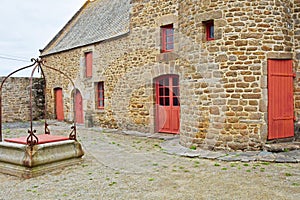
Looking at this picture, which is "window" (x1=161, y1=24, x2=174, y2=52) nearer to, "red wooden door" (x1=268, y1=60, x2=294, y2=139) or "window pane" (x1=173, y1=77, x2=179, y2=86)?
"window pane" (x1=173, y1=77, x2=179, y2=86)

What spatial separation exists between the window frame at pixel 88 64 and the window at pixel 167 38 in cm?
443

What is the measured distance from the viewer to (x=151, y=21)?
10.8 metres

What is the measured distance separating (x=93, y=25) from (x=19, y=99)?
569 cm

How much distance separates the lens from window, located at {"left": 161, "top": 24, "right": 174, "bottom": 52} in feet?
33.9

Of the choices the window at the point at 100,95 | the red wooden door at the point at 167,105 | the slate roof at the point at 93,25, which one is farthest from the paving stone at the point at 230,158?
the window at the point at 100,95

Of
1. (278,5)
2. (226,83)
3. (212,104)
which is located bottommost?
(212,104)

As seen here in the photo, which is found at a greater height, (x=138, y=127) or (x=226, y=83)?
(x=226, y=83)

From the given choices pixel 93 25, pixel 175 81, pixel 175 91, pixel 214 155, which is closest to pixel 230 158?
pixel 214 155

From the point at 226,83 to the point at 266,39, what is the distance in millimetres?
1328

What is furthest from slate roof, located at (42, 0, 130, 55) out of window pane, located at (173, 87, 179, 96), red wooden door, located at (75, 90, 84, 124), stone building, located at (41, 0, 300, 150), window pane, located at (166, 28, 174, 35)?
window pane, located at (173, 87, 179, 96)

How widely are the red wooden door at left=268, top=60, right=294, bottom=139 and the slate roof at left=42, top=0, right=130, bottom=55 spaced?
232 inches

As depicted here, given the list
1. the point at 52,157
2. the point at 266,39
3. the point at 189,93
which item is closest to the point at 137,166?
the point at 52,157

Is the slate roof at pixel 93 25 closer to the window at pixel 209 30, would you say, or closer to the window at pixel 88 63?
the window at pixel 88 63

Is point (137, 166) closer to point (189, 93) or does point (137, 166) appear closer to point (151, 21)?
point (189, 93)
